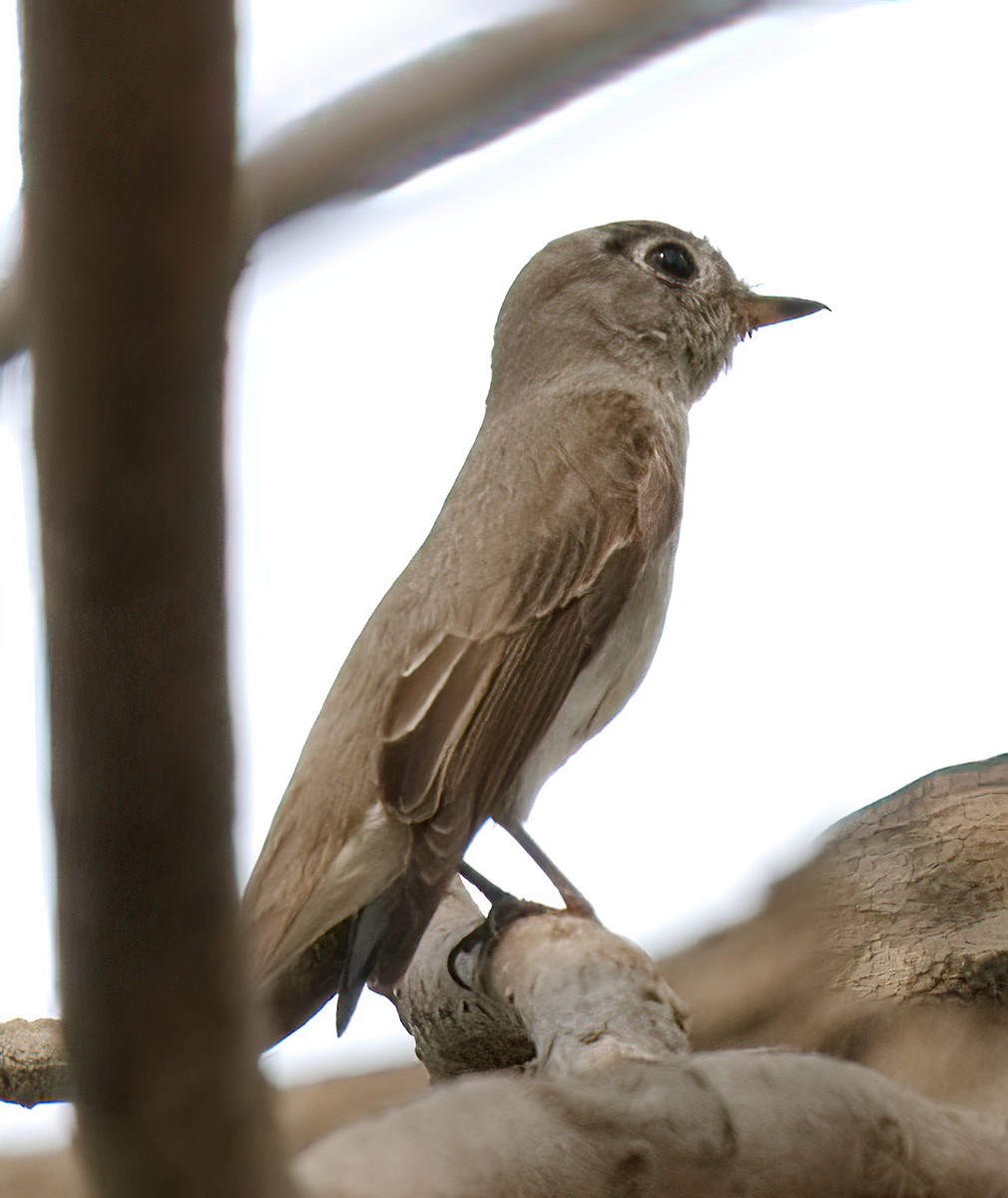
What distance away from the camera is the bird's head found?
3.80 m

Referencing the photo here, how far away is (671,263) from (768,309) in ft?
0.95

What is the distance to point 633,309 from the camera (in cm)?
383

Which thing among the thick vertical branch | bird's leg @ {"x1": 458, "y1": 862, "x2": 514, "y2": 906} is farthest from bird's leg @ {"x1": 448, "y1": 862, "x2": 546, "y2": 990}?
the thick vertical branch

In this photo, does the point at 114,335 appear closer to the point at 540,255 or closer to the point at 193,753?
the point at 193,753

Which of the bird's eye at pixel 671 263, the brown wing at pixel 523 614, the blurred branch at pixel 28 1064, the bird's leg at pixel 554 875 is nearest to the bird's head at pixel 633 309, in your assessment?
the bird's eye at pixel 671 263

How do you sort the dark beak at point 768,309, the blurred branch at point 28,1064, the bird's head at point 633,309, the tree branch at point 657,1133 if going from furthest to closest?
the dark beak at point 768,309
the bird's head at point 633,309
the blurred branch at point 28,1064
the tree branch at point 657,1133

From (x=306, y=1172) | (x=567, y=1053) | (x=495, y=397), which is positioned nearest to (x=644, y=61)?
(x=567, y=1053)

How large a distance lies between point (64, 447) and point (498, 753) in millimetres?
2180

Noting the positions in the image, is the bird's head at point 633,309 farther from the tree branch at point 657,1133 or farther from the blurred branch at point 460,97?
the tree branch at point 657,1133

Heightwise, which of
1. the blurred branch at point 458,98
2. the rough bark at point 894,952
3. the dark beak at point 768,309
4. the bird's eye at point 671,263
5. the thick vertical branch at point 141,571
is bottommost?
the rough bark at point 894,952

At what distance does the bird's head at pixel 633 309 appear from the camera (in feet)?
12.5

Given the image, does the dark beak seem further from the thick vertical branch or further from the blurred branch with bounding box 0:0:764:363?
the thick vertical branch

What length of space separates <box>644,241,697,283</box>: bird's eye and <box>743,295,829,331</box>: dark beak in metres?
0.17

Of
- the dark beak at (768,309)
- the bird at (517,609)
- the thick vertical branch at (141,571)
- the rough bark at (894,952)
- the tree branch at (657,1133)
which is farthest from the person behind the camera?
the dark beak at (768,309)
